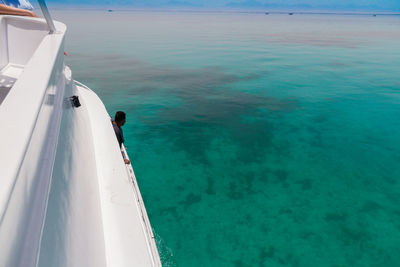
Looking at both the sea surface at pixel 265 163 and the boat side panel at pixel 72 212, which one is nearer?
the boat side panel at pixel 72 212

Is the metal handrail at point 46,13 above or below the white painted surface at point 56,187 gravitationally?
above

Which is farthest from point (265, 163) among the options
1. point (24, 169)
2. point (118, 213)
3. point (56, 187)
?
point (24, 169)

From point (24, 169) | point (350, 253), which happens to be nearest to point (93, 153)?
point (24, 169)

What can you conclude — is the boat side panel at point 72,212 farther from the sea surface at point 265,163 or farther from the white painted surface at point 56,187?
the sea surface at point 265,163

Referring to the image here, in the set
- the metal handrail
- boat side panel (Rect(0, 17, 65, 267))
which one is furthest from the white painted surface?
the metal handrail

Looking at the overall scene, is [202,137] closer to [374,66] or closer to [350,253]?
[350,253]

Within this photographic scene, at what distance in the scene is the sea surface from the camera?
506cm

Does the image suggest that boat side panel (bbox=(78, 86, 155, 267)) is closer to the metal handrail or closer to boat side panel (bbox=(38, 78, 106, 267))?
boat side panel (bbox=(38, 78, 106, 267))

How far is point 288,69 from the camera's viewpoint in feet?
64.5

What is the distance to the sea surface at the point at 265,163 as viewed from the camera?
199 inches

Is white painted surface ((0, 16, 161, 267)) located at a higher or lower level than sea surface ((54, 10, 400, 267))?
higher

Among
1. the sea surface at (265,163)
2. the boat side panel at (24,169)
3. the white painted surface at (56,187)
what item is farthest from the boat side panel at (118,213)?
the sea surface at (265,163)

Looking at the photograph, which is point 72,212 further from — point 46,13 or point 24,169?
point 46,13

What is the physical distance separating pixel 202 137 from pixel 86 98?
167 inches
